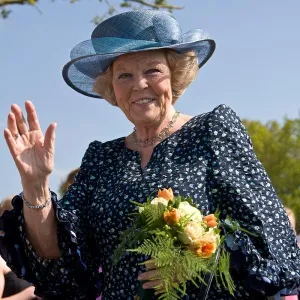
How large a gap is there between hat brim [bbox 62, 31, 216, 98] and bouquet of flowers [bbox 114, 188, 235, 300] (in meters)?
0.89

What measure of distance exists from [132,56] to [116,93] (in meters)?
0.19

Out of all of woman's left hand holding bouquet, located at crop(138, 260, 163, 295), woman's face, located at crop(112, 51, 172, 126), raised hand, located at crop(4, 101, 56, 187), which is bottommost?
woman's left hand holding bouquet, located at crop(138, 260, 163, 295)

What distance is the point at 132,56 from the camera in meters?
3.48

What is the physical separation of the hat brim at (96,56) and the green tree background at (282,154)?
2526 centimetres

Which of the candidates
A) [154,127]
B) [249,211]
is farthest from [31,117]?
[249,211]

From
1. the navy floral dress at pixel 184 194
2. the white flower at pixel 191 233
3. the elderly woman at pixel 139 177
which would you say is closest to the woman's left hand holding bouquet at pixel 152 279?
the elderly woman at pixel 139 177

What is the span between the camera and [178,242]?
274cm

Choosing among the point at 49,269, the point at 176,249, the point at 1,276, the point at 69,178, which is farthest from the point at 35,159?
the point at 69,178

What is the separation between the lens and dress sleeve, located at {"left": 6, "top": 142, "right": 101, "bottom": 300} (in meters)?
3.38

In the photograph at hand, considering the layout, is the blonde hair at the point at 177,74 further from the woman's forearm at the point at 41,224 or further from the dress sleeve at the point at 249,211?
the woman's forearm at the point at 41,224

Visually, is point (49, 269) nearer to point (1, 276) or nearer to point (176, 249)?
point (176, 249)

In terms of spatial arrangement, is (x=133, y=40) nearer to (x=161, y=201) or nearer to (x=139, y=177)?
(x=139, y=177)

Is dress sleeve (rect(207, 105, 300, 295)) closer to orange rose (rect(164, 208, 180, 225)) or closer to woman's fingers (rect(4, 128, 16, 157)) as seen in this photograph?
orange rose (rect(164, 208, 180, 225))

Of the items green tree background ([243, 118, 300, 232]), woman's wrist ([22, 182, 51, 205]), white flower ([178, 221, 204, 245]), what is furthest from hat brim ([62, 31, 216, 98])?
green tree background ([243, 118, 300, 232])
